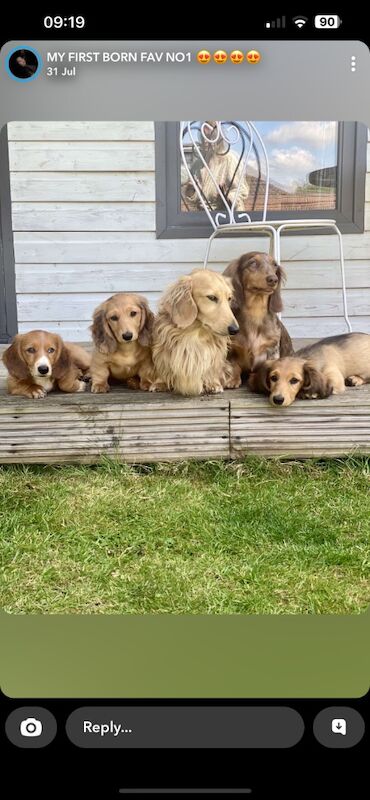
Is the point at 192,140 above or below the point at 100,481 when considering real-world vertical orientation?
above

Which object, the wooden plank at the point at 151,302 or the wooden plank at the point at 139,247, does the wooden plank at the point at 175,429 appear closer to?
the wooden plank at the point at 151,302

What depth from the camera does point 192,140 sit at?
52.6 inches

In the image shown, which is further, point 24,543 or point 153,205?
point 153,205

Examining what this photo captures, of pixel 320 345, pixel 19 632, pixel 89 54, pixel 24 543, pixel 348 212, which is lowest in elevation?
pixel 24 543

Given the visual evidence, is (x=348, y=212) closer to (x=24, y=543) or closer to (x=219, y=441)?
(x=219, y=441)

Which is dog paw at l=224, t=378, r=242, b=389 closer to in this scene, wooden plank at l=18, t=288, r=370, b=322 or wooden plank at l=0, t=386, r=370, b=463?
wooden plank at l=0, t=386, r=370, b=463

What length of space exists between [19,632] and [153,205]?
4.19 feet

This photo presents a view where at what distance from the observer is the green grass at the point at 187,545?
965mm

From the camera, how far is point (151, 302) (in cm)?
176

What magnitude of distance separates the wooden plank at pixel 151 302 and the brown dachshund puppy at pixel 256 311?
0.05 metres

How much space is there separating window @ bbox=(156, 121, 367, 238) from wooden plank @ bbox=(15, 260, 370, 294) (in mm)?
98
